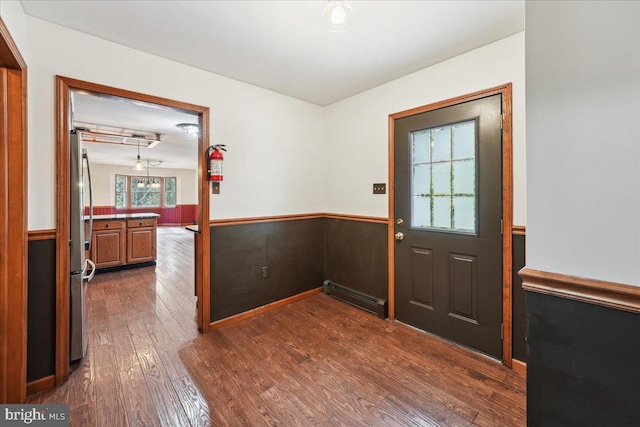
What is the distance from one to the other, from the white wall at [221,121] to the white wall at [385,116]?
0.33 metres

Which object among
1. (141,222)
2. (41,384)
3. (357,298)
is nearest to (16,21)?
(41,384)

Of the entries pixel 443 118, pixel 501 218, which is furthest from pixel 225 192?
pixel 501 218

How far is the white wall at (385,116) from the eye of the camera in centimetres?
204

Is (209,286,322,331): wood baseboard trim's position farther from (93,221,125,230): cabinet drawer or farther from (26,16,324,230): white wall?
(93,221,125,230): cabinet drawer

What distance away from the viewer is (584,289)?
934 millimetres

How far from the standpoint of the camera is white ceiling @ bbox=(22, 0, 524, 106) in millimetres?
1787

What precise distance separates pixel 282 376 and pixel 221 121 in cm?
237

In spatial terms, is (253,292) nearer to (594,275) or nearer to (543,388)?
(543,388)

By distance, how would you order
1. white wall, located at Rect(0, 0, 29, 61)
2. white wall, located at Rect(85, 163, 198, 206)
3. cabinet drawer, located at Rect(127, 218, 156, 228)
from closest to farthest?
white wall, located at Rect(0, 0, 29, 61)
cabinet drawer, located at Rect(127, 218, 156, 228)
white wall, located at Rect(85, 163, 198, 206)

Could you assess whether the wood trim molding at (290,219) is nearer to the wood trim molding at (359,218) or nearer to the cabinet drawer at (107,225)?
the wood trim molding at (359,218)

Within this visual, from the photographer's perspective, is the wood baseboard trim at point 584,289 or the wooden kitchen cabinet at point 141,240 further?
the wooden kitchen cabinet at point 141,240

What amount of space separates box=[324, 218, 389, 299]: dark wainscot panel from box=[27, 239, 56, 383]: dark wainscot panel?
2.64 metres

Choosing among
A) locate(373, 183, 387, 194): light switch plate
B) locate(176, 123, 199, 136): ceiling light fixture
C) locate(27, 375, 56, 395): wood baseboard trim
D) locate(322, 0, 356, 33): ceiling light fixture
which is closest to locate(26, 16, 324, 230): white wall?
locate(373, 183, 387, 194): light switch plate

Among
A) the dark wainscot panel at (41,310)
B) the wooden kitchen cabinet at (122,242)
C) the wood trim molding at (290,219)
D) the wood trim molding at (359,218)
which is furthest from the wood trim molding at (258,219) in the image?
the wooden kitchen cabinet at (122,242)
